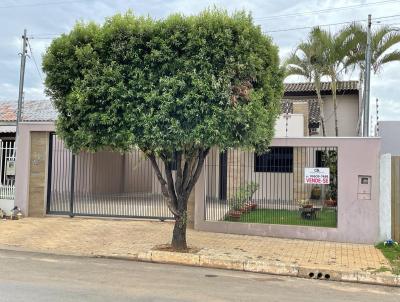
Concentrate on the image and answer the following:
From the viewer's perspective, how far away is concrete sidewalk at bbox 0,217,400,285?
8.63m

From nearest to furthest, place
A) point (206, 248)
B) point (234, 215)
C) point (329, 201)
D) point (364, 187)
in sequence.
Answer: point (206, 248)
point (364, 187)
point (329, 201)
point (234, 215)

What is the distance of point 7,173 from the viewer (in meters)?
14.5

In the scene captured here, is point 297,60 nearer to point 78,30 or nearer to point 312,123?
point 312,123

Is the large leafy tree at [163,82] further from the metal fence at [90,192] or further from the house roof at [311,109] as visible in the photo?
the house roof at [311,109]

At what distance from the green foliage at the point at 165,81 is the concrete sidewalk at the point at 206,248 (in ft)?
7.63

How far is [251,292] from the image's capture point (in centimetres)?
698

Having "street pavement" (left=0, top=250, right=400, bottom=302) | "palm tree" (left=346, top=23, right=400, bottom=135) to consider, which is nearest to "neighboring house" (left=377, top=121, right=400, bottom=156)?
"palm tree" (left=346, top=23, right=400, bottom=135)

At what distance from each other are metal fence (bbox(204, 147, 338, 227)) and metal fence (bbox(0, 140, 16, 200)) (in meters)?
6.45

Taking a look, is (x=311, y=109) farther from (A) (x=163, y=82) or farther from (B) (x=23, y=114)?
(A) (x=163, y=82)

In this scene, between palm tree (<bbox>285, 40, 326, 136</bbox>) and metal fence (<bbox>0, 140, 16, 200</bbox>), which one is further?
palm tree (<bbox>285, 40, 326, 136</bbox>)

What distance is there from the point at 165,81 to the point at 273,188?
501 cm

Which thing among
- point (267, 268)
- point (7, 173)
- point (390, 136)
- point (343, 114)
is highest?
point (343, 114)

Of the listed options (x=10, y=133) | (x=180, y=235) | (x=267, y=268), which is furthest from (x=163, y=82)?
(x=10, y=133)

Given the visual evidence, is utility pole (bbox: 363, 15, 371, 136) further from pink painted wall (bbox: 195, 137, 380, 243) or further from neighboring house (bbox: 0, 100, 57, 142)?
neighboring house (bbox: 0, 100, 57, 142)
